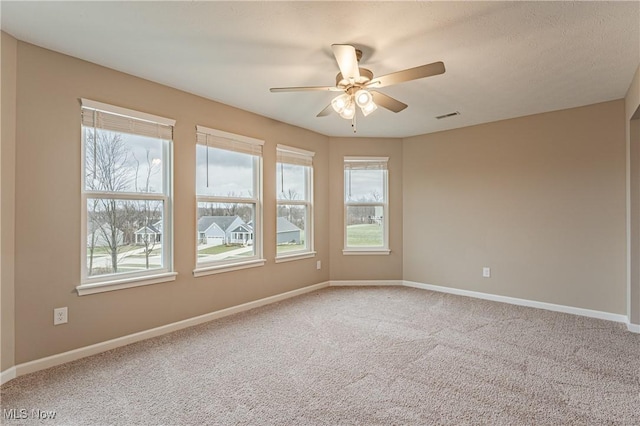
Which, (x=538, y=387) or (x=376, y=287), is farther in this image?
(x=376, y=287)

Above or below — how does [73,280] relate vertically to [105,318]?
above

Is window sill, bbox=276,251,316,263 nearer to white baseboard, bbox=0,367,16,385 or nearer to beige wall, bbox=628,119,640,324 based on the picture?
white baseboard, bbox=0,367,16,385

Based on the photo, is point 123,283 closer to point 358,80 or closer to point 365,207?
point 358,80

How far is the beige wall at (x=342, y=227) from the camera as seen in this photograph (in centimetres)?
552

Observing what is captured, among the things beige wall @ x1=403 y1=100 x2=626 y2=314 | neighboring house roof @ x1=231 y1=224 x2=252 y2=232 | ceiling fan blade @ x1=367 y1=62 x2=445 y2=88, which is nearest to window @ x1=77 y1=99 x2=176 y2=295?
neighboring house roof @ x1=231 y1=224 x2=252 y2=232

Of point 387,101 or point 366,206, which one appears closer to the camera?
point 387,101

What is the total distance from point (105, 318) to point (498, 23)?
12.9ft

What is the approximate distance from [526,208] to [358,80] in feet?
10.6

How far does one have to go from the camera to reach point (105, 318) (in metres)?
2.96

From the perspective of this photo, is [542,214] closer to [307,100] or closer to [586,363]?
[586,363]

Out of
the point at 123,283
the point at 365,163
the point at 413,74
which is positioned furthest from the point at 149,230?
the point at 365,163

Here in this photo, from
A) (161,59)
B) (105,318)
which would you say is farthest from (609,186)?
(105,318)

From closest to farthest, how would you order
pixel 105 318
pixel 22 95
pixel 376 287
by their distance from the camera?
pixel 22 95 < pixel 105 318 < pixel 376 287

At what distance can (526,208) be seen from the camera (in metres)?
4.40
